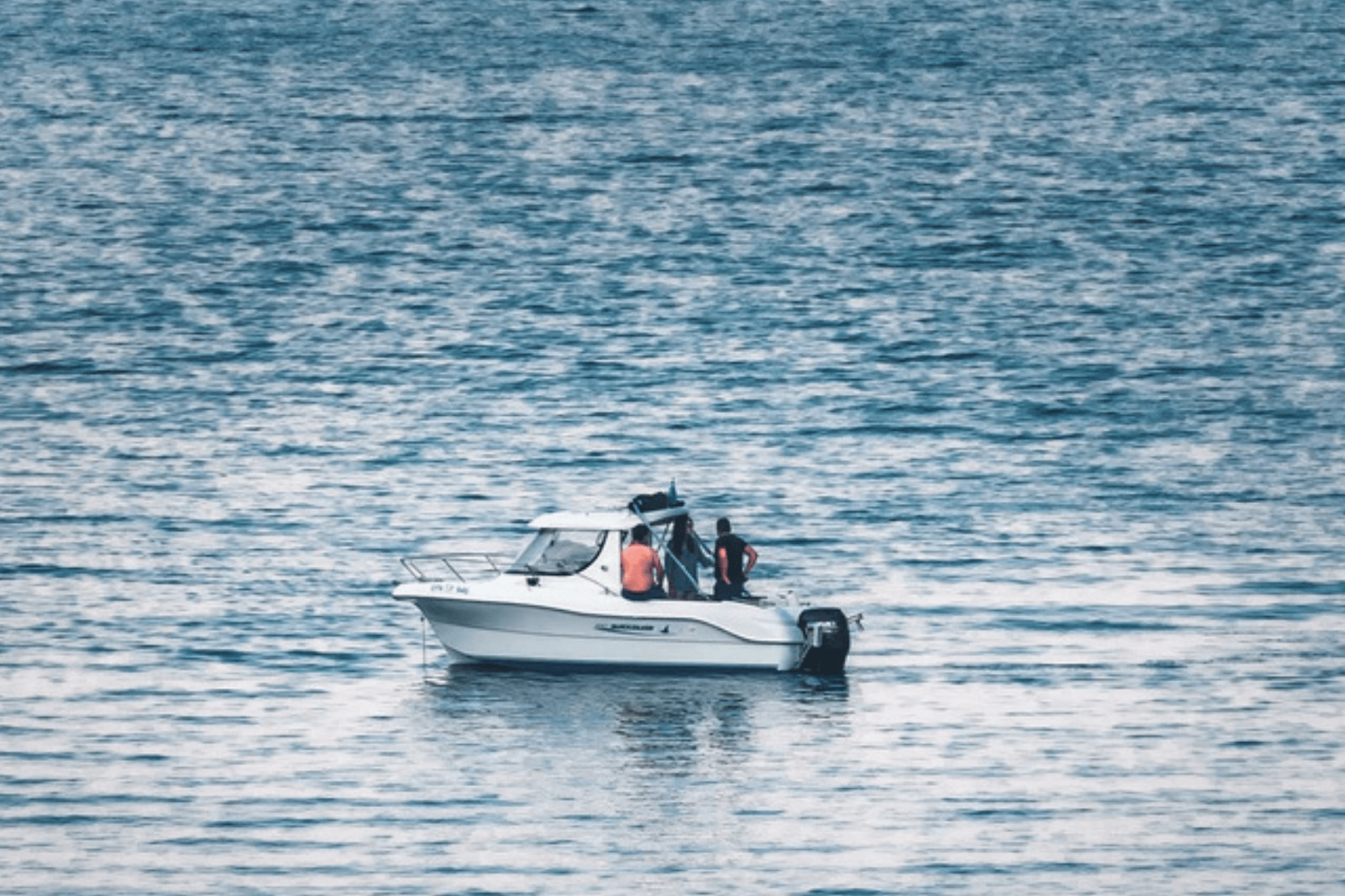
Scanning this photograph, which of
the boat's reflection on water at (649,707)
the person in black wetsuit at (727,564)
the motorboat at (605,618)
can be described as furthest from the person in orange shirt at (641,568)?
the boat's reflection on water at (649,707)

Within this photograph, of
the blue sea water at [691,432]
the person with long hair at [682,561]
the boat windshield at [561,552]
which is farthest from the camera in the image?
the person with long hair at [682,561]

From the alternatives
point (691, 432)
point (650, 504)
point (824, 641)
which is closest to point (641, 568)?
point (650, 504)

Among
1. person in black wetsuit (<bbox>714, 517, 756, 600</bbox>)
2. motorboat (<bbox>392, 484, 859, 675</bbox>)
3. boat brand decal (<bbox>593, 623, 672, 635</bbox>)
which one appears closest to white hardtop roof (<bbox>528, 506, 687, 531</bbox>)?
motorboat (<bbox>392, 484, 859, 675</bbox>)

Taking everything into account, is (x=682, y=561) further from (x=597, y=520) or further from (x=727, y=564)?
(x=597, y=520)

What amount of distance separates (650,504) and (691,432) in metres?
24.8

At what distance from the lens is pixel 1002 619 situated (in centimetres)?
4828

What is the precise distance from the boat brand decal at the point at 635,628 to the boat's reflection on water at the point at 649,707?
2.64 ft

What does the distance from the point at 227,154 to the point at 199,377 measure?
40.9 meters

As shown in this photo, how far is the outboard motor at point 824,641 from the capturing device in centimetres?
4278

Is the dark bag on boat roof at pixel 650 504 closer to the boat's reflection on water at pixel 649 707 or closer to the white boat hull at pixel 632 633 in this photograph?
the white boat hull at pixel 632 633

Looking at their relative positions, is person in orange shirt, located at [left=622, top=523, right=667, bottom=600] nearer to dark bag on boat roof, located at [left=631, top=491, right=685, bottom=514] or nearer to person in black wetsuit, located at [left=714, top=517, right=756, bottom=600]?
dark bag on boat roof, located at [left=631, top=491, right=685, bottom=514]

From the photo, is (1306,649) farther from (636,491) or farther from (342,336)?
(342,336)

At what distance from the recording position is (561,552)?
4353cm

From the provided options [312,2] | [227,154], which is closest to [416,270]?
[227,154]
